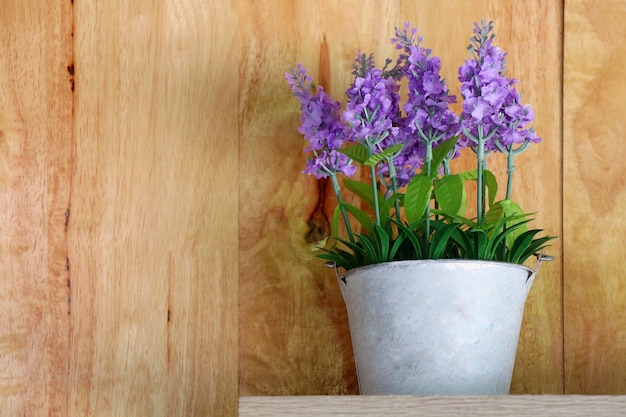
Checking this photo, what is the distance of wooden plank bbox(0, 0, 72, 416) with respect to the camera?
1.18m

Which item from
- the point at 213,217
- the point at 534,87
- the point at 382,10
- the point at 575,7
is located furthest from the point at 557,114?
the point at 213,217

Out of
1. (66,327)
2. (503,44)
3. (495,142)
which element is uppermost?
(503,44)

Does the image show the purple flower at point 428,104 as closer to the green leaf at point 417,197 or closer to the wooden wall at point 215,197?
the green leaf at point 417,197

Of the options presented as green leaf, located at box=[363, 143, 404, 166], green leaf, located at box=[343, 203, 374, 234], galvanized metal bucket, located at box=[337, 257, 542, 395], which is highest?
green leaf, located at box=[363, 143, 404, 166]

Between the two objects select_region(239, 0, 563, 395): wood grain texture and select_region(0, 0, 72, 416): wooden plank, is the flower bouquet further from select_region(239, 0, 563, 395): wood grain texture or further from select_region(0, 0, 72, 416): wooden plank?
select_region(0, 0, 72, 416): wooden plank

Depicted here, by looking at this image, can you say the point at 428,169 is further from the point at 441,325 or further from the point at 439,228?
the point at 441,325

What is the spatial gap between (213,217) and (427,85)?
1.19 feet

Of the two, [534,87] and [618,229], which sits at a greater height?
[534,87]

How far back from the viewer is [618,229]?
3.96 feet

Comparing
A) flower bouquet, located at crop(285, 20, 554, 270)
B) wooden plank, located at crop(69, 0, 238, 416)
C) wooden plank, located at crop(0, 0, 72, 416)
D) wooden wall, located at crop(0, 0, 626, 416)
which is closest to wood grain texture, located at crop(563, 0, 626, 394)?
wooden wall, located at crop(0, 0, 626, 416)

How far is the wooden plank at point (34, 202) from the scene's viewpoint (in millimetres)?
1176

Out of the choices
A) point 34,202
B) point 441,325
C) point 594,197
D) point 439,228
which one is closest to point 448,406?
point 441,325

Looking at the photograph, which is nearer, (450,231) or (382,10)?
(450,231)

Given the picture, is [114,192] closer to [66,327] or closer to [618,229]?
[66,327]
